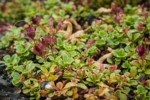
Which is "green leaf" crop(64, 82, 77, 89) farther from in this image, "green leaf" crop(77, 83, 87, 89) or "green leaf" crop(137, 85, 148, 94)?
"green leaf" crop(137, 85, 148, 94)

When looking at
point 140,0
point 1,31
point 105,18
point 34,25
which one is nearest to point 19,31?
Result: point 34,25

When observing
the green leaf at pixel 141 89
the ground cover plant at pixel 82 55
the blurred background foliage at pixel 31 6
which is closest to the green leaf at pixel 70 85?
the ground cover plant at pixel 82 55

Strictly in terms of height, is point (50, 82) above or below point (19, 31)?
below

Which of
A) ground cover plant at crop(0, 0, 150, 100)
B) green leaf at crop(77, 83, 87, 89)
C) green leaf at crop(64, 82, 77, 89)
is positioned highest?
ground cover plant at crop(0, 0, 150, 100)

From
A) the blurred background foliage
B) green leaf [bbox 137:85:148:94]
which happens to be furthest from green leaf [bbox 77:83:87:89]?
the blurred background foliage

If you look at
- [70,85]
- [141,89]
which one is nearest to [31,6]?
[70,85]

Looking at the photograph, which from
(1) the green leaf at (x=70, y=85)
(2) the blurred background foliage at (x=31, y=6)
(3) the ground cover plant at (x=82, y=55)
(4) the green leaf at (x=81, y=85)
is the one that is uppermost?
(2) the blurred background foliage at (x=31, y=6)

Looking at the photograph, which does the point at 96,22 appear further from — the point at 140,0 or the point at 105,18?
the point at 140,0

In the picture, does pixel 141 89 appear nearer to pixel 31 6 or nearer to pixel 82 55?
pixel 82 55

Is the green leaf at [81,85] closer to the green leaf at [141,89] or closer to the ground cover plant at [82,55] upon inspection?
the ground cover plant at [82,55]
